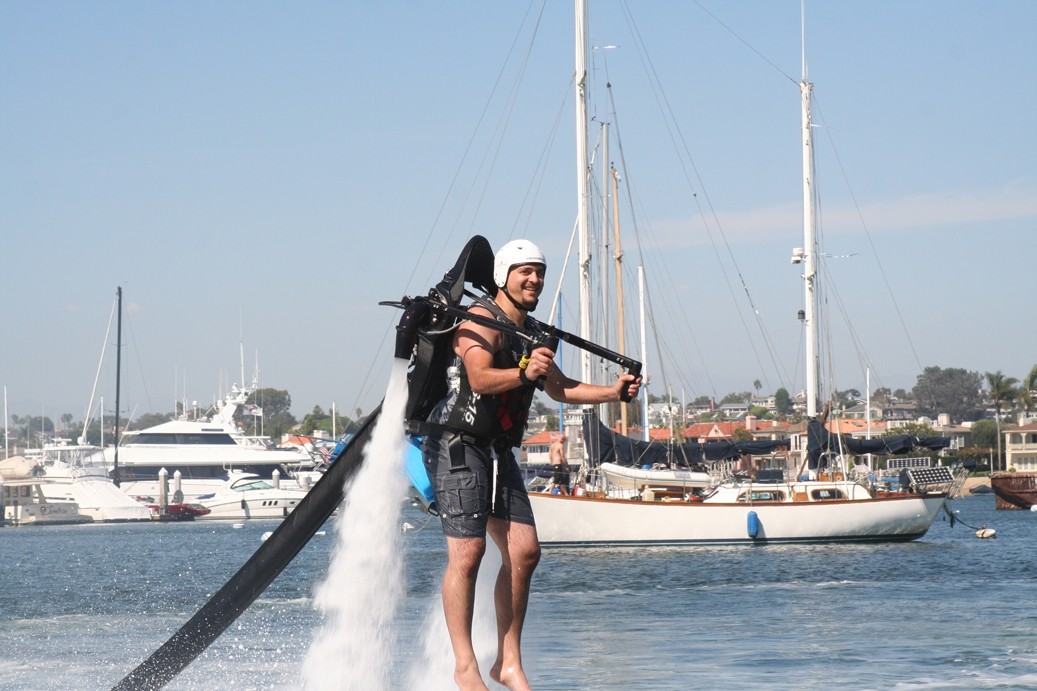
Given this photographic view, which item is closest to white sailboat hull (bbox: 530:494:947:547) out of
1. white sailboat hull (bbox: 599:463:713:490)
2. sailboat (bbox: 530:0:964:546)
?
sailboat (bbox: 530:0:964:546)

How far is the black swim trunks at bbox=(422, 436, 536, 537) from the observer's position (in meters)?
5.96

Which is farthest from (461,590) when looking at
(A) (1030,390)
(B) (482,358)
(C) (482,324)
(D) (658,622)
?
(A) (1030,390)

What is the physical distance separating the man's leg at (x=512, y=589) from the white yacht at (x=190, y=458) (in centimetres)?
10179

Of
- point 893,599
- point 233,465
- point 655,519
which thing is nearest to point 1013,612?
point 893,599

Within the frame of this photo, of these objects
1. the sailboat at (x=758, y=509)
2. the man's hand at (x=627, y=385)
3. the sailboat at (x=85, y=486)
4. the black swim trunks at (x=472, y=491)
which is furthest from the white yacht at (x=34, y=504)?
the man's hand at (x=627, y=385)

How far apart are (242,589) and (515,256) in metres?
2.22

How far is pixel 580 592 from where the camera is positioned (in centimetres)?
2111

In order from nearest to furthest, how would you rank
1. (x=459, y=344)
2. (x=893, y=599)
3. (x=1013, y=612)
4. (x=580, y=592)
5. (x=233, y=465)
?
(x=459, y=344) < (x=1013, y=612) < (x=893, y=599) < (x=580, y=592) < (x=233, y=465)

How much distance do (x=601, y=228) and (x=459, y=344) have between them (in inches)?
1601

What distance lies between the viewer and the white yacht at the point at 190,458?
107 m

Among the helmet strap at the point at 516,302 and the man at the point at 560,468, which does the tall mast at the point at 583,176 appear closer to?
the man at the point at 560,468

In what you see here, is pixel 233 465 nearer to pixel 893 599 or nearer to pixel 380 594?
pixel 893 599

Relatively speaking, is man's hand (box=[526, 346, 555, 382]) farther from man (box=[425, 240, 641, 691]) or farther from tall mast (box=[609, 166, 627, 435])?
tall mast (box=[609, 166, 627, 435])

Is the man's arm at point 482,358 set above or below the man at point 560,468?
above
